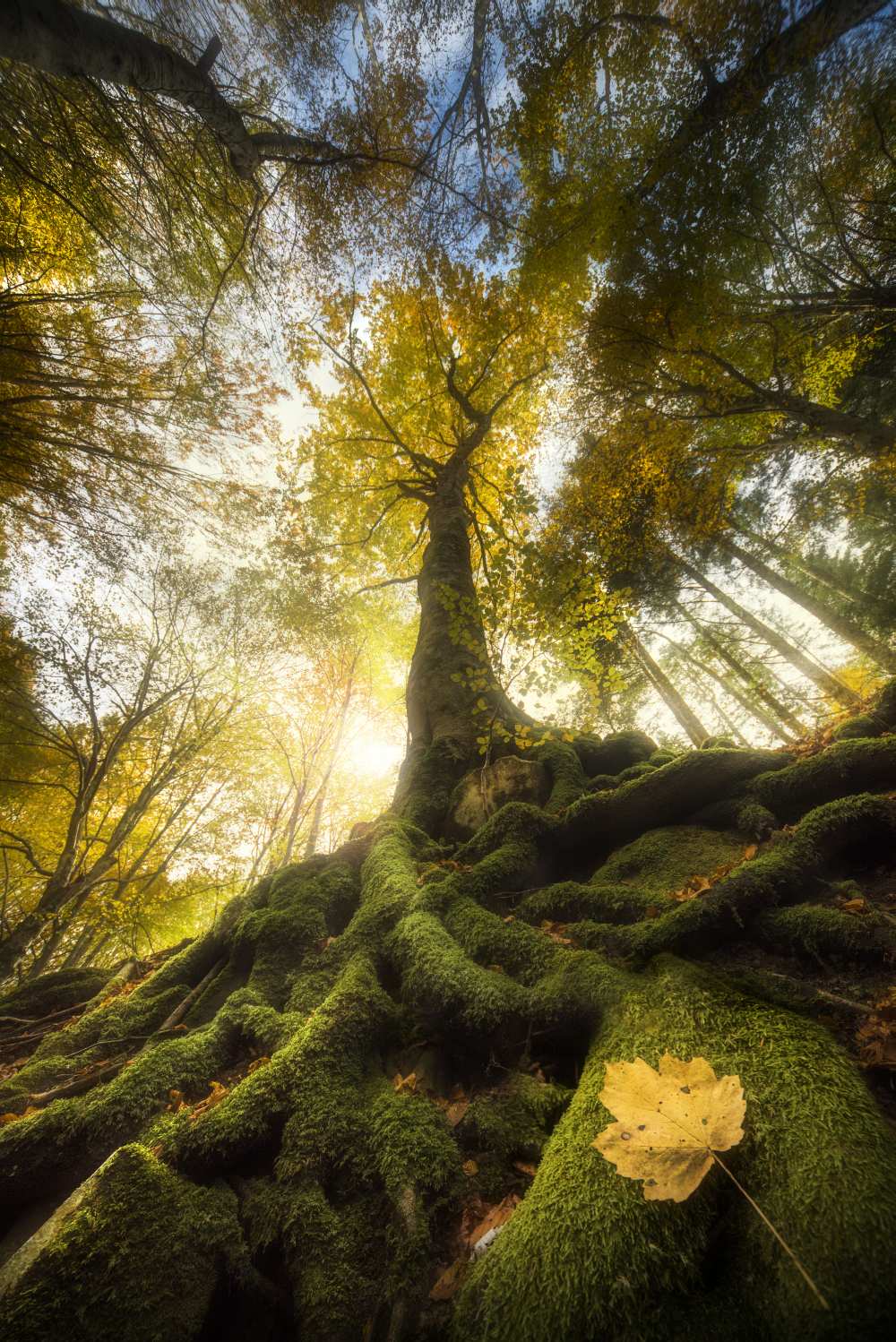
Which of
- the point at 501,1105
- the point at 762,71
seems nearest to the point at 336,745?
the point at 501,1105

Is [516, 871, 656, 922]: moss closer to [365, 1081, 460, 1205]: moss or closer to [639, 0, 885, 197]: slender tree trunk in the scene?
[365, 1081, 460, 1205]: moss

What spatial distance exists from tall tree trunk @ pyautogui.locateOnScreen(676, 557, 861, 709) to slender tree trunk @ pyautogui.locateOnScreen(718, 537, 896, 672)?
0.82 m

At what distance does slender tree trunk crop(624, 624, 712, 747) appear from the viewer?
1178 centimetres

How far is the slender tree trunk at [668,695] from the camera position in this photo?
11781 mm

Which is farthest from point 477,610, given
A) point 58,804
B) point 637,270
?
point 58,804

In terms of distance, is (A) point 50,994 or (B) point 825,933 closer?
(B) point 825,933

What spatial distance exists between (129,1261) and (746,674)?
14.3 m

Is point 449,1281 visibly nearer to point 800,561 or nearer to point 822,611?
point 822,611

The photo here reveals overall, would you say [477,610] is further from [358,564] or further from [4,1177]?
[358,564]

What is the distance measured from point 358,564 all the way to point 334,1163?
10.0 m

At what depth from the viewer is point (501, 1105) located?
1607 mm

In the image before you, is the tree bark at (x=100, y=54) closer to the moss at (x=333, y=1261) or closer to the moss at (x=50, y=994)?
the moss at (x=333, y=1261)

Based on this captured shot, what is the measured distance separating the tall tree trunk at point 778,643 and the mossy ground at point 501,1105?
975 cm

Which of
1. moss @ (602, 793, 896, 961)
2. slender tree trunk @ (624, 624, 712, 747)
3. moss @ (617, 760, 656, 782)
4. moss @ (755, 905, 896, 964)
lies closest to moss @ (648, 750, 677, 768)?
moss @ (617, 760, 656, 782)
